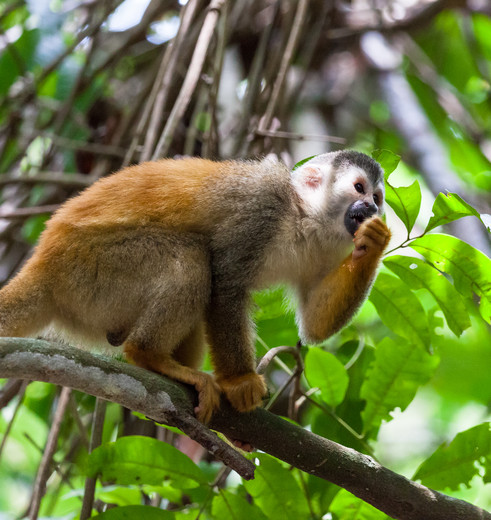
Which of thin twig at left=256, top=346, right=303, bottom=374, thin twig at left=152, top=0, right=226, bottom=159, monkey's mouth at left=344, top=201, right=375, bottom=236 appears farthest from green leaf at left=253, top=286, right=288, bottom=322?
thin twig at left=152, top=0, right=226, bottom=159

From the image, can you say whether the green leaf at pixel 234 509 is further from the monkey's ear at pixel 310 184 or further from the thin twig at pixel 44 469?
the monkey's ear at pixel 310 184

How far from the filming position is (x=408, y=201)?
2.64 meters

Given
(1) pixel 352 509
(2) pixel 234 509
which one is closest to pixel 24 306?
(2) pixel 234 509

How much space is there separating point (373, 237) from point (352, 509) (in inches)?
47.0

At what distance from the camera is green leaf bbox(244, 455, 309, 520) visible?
2.70 meters

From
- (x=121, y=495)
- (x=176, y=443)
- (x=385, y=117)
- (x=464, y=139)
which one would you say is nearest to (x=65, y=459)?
(x=176, y=443)

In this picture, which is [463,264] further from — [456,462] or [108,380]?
[108,380]

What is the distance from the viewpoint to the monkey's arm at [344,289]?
3.05 m

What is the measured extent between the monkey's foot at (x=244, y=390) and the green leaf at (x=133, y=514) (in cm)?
51

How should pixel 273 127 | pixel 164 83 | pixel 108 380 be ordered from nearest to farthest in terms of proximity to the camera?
pixel 108 380 < pixel 164 83 < pixel 273 127

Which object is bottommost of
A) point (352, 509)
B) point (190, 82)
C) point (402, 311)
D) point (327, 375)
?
point (352, 509)

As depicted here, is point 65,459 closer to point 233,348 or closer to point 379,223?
point 233,348

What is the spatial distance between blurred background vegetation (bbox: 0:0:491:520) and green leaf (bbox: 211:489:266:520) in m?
0.02

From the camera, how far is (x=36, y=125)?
535 centimetres
